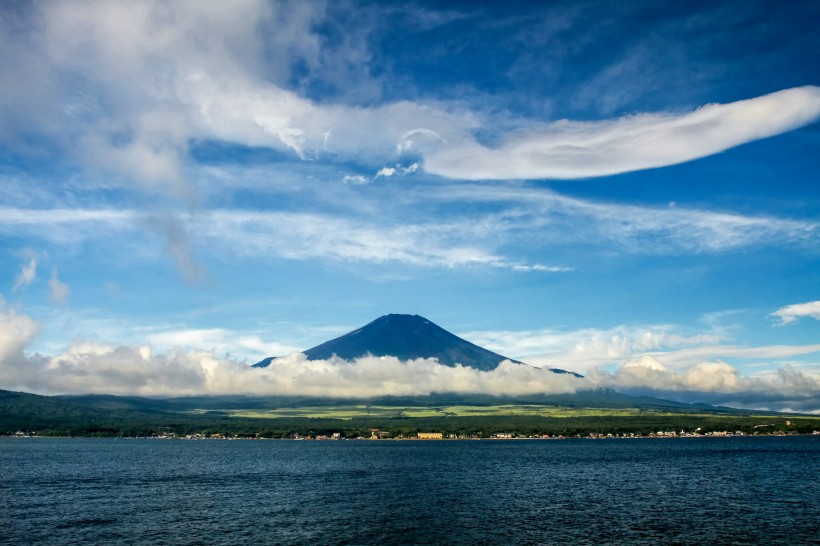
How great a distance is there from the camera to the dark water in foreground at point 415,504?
60.8m

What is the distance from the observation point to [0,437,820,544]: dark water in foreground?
60.8 m

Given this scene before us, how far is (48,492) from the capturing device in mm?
94625

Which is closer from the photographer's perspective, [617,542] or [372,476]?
[617,542]

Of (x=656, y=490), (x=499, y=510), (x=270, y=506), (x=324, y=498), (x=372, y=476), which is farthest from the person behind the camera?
(x=372, y=476)

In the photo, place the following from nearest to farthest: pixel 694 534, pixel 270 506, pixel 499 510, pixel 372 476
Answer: pixel 694 534 < pixel 499 510 < pixel 270 506 < pixel 372 476

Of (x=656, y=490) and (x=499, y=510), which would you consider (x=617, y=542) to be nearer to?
(x=499, y=510)

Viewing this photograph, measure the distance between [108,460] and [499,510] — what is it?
13482cm

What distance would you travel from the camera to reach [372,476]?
12275 cm

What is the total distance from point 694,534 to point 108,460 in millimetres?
158953

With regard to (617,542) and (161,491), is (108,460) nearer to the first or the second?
(161,491)

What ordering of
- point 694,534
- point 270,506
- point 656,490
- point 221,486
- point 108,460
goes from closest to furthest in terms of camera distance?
point 694,534, point 270,506, point 656,490, point 221,486, point 108,460

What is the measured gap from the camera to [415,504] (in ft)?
271

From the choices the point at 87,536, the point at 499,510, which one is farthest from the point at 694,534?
the point at 87,536

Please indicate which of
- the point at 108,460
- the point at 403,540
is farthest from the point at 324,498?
the point at 108,460
